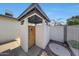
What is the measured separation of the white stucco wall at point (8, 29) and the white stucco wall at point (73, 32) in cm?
176

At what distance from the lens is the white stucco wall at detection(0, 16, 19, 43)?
3.75 m

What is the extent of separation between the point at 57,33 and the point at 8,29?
6.14 feet

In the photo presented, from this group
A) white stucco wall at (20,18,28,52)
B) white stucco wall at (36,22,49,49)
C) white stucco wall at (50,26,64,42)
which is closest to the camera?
white stucco wall at (20,18,28,52)

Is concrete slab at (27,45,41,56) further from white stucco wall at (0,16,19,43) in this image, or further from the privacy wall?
the privacy wall

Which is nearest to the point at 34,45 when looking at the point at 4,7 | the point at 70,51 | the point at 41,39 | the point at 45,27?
the point at 41,39

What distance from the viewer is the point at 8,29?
3.95m

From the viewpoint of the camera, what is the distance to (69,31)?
4531mm

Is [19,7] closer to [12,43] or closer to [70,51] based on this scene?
[12,43]

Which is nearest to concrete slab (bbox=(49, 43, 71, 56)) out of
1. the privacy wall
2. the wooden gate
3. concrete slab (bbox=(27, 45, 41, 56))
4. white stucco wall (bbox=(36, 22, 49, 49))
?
the privacy wall

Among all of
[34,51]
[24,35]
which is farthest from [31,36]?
[34,51]

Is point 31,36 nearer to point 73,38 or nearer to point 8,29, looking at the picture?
point 8,29

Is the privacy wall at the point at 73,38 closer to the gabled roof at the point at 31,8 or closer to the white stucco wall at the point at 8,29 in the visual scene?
the gabled roof at the point at 31,8

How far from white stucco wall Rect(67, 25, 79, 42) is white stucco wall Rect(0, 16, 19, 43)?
1763mm

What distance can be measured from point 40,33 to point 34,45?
18.5 inches
